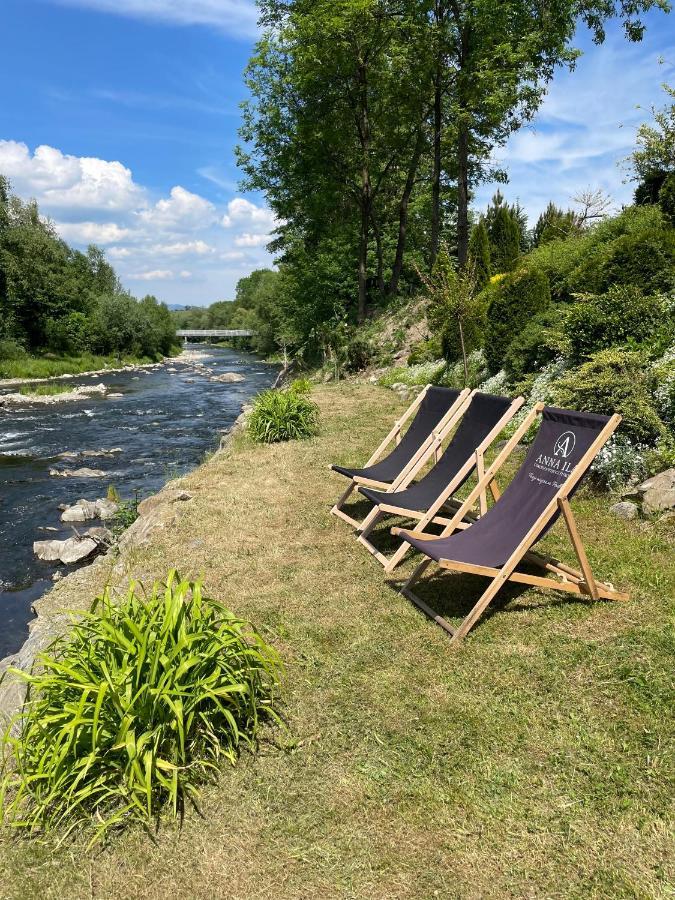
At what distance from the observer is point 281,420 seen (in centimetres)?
1043

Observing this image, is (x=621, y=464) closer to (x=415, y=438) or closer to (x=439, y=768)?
(x=415, y=438)

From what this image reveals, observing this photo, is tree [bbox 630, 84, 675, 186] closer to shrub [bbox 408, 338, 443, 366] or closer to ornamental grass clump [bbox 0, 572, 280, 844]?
shrub [bbox 408, 338, 443, 366]

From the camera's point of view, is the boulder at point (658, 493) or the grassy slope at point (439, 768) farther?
the boulder at point (658, 493)

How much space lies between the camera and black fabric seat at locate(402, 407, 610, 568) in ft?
13.6

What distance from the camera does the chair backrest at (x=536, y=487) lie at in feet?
13.5

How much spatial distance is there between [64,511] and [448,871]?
10445 millimetres

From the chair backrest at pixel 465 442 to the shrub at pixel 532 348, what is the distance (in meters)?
4.48

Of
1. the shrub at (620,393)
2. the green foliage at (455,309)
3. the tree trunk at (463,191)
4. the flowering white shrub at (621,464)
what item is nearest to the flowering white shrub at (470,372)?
the green foliage at (455,309)

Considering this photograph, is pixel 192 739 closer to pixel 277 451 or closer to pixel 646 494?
pixel 646 494

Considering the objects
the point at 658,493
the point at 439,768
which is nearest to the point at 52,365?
the point at 658,493

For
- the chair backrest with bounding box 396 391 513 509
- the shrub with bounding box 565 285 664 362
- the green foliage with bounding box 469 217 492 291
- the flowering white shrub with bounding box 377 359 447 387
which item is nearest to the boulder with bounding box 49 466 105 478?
the flowering white shrub with bounding box 377 359 447 387

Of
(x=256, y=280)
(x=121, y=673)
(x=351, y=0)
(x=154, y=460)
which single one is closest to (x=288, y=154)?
(x=351, y=0)

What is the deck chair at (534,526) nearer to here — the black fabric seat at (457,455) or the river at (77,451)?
the black fabric seat at (457,455)

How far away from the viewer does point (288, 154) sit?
22.0 meters
